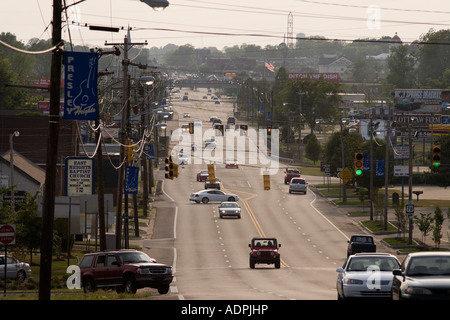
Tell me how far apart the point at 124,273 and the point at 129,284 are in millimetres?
442

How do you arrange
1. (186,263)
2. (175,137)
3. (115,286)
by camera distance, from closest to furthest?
(115,286) → (186,263) → (175,137)

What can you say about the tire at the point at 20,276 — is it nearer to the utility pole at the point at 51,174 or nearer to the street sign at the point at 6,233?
the street sign at the point at 6,233

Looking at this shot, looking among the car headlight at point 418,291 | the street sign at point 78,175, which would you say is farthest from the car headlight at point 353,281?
the street sign at point 78,175

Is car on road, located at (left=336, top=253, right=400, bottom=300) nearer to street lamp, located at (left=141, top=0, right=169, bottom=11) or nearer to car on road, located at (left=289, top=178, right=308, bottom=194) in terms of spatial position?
street lamp, located at (left=141, top=0, right=169, bottom=11)

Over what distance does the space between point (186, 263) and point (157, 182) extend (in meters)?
52.9

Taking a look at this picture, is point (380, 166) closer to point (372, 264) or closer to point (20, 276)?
point (20, 276)

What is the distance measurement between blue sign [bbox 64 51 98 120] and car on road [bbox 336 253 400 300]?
8293mm

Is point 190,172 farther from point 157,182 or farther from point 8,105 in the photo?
point 8,105

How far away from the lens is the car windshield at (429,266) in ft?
72.0

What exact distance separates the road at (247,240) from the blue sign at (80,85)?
7.21 metres

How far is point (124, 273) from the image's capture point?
35.0m

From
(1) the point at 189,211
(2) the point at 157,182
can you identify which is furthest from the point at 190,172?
(1) the point at 189,211

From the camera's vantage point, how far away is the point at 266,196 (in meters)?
97.5
